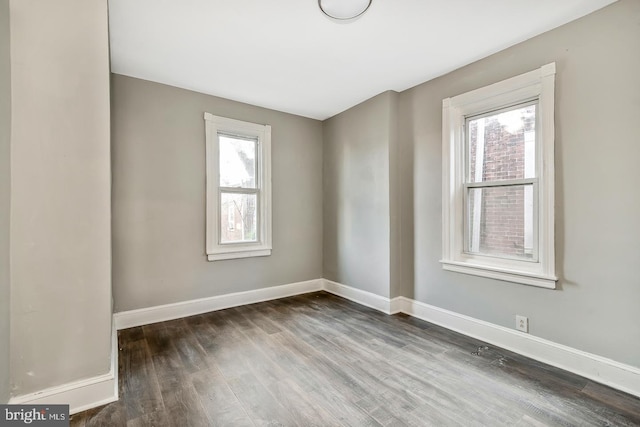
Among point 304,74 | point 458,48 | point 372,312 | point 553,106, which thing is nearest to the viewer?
point 553,106

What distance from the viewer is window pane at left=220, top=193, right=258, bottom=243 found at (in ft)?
11.8

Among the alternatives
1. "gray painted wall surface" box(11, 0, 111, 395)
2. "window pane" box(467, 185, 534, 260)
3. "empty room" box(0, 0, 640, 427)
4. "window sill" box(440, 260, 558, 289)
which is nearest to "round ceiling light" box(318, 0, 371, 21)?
"empty room" box(0, 0, 640, 427)

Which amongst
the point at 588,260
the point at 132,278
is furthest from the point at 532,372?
the point at 132,278

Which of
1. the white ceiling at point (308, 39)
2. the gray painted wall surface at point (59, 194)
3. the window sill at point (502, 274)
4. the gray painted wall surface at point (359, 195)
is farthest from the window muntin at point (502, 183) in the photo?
the gray painted wall surface at point (59, 194)

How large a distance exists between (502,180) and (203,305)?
11.1 ft

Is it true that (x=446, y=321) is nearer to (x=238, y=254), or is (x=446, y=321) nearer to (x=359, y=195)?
(x=359, y=195)

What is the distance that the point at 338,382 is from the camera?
203 centimetres

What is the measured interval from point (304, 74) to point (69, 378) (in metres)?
3.00

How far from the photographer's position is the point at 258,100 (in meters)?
3.63

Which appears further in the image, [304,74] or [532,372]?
[304,74]

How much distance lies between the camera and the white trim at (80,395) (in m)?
1.60

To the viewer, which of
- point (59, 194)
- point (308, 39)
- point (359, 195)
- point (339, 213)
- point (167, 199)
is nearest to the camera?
point (59, 194)

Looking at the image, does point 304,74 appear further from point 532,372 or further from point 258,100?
point 532,372

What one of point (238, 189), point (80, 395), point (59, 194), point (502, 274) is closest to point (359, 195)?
point (238, 189)
